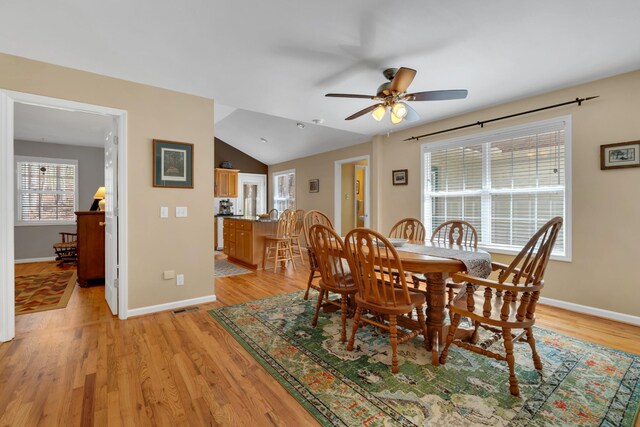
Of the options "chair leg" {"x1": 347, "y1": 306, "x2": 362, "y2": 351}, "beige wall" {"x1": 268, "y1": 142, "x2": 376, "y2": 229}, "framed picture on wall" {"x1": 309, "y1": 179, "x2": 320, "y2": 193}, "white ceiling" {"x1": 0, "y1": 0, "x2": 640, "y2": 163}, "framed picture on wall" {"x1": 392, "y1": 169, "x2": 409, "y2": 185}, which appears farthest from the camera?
"framed picture on wall" {"x1": 309, "y1": 179, "x2": 320, "y2": 193}

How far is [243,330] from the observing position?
2.61 m

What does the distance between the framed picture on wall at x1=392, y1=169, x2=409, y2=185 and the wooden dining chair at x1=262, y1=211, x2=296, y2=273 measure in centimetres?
190

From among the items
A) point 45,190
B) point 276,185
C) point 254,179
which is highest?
point 254,179

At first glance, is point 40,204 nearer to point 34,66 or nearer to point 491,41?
point 34,66

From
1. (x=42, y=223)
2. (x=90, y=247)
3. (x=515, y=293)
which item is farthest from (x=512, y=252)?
(x=42, y=223)

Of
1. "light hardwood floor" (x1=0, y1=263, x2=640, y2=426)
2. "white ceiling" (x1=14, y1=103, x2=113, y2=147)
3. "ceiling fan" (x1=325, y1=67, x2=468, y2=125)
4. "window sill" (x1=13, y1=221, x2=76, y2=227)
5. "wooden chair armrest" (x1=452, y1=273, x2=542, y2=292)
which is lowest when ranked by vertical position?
"light hardwood floor" (x1=0, y1=263, x2=640, y2=426)

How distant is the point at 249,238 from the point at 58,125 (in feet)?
11.4

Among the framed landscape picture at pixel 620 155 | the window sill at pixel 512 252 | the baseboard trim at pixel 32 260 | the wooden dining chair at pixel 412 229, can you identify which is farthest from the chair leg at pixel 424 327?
the baseboard trim at pixel 32 260

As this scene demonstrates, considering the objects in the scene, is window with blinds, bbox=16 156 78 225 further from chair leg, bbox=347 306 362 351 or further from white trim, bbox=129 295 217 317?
chair leg, bbox=347 306 362 351

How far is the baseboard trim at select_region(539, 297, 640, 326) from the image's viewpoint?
2.76 metres

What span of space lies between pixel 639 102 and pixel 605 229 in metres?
1.21

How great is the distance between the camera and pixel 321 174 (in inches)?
266

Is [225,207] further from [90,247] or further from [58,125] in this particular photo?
[90,247]

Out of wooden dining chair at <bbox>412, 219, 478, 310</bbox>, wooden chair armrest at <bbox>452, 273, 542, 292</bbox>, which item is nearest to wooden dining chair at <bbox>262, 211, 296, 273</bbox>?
wooden dining chair at <bbox>412, 219, 478, 310</bbox>
